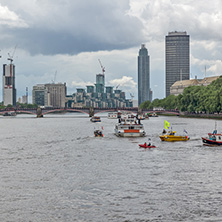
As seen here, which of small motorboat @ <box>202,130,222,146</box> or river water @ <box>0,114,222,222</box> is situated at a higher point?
small motorboat @ <box>202,130,222,146</box>

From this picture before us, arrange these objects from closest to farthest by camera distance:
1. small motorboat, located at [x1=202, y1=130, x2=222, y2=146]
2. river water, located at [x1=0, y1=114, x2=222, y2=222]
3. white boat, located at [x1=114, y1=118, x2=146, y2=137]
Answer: river water, located at [x1=0, y1=114, x2=222, y2=222] → small motorboat, located at [x1=202, y1=130, x2=222, y2=146] → white boat, located at [x1=114, y1=118, x2=146, y2=137]

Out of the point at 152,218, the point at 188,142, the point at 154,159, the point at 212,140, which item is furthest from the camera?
the point at 188,142

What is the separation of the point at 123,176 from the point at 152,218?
1705 cm

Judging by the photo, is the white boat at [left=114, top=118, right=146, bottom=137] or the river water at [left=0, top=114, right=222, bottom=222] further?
the white boat at [left=114, top=118, right=146, bottom=137]

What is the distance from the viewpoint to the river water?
4069cm

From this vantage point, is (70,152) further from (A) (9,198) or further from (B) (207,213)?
(B) (207,213)

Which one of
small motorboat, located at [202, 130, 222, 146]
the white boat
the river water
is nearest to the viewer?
the river water

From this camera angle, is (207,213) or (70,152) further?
(70,152)

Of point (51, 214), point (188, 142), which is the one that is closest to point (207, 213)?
point (51, 214)

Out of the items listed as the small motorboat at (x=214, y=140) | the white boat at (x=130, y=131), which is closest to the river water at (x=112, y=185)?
the small motorboat at (x=214, y=140)

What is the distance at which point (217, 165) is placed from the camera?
63844mm

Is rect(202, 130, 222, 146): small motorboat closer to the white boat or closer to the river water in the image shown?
the river water

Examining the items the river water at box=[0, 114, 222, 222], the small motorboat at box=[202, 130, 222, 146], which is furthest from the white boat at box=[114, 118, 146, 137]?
the river water at box=[0, 114, 222, 222]

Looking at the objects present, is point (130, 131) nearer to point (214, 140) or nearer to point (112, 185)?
point (214, 140)
